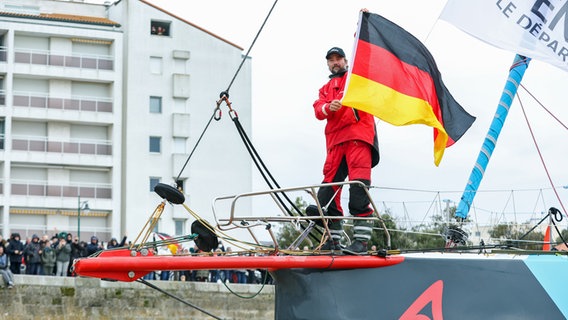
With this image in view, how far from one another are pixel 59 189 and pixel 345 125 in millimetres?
41478

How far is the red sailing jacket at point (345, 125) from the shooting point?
872 centimetres

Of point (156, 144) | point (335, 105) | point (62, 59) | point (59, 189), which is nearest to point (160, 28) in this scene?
point (62, 59)

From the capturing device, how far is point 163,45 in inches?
2045

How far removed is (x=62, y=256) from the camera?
2527 cm

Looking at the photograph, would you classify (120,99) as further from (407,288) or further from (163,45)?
(407,288)

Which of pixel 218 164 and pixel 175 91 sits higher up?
pixel 175 91

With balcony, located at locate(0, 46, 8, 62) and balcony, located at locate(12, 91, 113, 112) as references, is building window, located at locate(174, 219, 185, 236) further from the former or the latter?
balcony, located at locate(0, 46, 8, 62)

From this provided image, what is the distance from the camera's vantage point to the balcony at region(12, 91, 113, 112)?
161 feet

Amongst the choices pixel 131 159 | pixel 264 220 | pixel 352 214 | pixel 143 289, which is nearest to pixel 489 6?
pixel 352 214

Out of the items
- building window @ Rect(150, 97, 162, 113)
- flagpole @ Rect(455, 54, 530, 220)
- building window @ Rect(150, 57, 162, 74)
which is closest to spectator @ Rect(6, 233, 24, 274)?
flagpole @ Rect(455, 54, 530, 220)

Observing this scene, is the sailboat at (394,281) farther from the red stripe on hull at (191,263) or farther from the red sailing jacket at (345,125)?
the red sailing jacket at (345,125)

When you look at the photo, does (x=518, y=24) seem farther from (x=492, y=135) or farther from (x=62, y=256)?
(x=62, y=256)

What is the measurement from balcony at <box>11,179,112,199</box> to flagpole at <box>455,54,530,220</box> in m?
39.1

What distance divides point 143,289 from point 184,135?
82.4 ft
